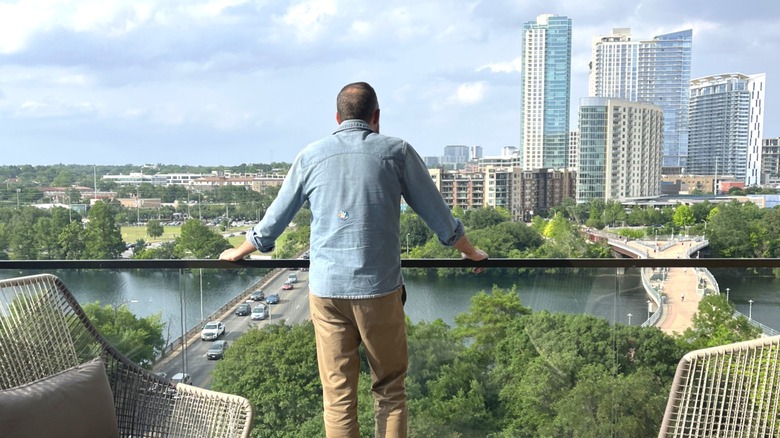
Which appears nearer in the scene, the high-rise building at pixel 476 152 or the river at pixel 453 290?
the river at pixel 453 290

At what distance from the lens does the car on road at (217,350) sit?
2363mm

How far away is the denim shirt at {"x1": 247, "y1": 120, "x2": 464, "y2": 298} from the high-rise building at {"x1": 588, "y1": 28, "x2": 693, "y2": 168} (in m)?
25.2

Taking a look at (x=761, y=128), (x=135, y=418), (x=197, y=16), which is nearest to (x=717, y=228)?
(x=761, y=128)

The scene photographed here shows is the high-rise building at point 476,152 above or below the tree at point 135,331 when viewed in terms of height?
above

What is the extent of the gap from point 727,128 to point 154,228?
1902cm

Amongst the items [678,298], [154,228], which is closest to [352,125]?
[678,298]

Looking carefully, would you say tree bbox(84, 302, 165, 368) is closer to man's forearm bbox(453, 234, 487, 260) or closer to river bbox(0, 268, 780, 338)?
river bbox(0, 268, 780, 338)

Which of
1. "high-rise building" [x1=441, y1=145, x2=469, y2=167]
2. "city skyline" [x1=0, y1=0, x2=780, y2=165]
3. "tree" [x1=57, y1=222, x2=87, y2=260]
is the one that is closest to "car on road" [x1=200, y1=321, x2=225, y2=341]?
"high-rise building" [x1=441, y1=145, x2=469, y2=167]

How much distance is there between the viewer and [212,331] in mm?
2430

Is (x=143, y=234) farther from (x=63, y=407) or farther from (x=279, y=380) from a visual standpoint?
(x=63, y=407)

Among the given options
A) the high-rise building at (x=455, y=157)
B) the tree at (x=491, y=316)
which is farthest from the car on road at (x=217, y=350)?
the high-rise building at (x=455, y=157)

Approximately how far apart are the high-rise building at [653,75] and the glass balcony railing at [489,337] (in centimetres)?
2438

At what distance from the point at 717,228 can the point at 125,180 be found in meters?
18.1

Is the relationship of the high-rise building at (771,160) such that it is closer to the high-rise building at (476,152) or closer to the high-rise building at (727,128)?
the high-rise building at (727,128)
